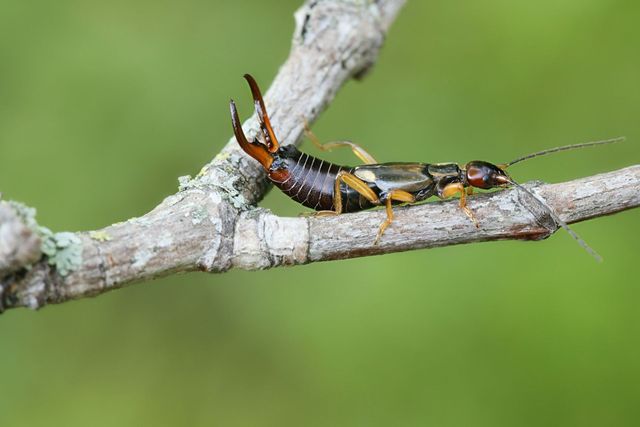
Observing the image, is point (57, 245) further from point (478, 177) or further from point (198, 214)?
point (478, 177)

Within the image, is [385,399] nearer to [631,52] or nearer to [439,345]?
[439,345]

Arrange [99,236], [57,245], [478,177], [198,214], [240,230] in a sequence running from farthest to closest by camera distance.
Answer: [478,177]
[240,230]
[198,214]
[99,236]
[57,245]

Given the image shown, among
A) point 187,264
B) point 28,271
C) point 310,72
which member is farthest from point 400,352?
point 28,271

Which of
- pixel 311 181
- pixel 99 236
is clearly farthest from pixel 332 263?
pixel 99 236

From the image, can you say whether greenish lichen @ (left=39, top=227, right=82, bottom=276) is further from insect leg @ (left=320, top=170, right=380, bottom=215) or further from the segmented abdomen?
insect leg @ (left=320, top=170, right=380, bottom=215)

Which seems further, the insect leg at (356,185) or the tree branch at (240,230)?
the insect leg at (356,185)

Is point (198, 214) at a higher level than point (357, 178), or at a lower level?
lower

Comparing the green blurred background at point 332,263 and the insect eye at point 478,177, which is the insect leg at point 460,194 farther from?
the green blurred background at point 332,263

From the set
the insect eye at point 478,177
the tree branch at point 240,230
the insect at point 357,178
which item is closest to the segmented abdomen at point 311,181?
the insect at point 357,178
